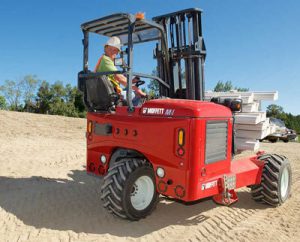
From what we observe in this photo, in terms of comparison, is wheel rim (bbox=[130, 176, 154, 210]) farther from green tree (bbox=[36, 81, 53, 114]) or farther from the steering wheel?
green tree (bbox=[36, 81, 53, 114])

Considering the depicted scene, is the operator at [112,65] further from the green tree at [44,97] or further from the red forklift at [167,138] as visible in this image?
the green tree at [44,97]

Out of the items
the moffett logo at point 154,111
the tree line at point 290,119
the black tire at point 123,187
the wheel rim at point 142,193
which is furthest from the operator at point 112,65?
the tree line at point 290,119

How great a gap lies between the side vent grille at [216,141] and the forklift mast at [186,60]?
3.09 feet

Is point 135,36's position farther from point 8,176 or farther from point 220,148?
point 8,176

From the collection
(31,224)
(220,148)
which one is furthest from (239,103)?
(31,224)

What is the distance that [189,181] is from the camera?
405cm

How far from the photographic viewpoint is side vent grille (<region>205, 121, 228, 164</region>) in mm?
4264

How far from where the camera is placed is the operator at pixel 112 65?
185 inches

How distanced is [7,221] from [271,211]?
3.78m

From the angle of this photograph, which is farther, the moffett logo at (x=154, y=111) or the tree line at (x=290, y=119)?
the tree line at (x=290, y=119)

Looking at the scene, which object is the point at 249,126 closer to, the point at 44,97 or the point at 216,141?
the point at 216,141

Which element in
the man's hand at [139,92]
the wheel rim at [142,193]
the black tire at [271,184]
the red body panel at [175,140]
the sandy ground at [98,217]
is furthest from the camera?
the black tire at [271,184]

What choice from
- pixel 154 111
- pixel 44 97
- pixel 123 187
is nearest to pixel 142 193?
pixel 123 187

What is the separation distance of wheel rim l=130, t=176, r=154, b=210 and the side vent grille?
2.74ft
